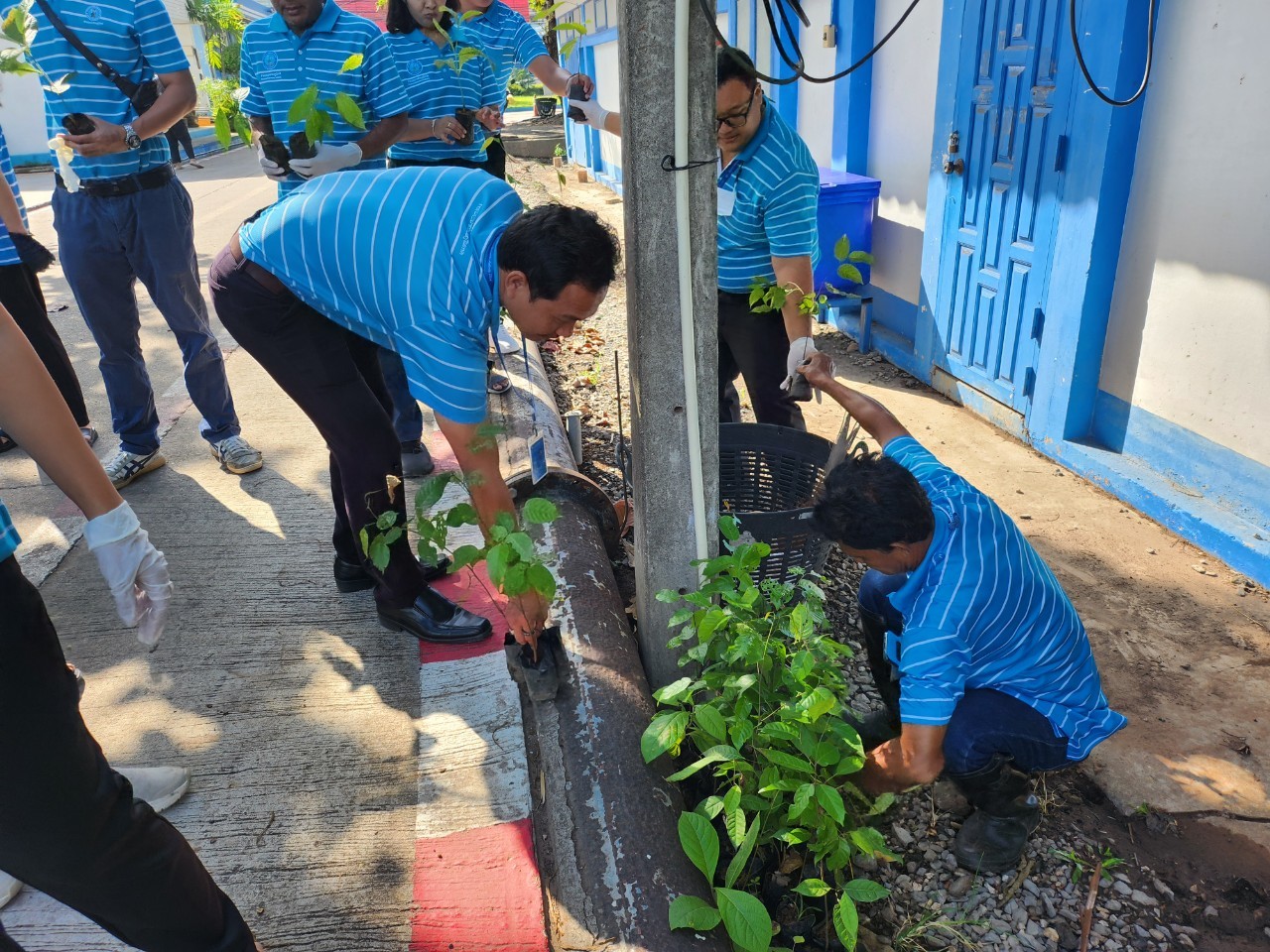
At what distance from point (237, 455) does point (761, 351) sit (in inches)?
89.9

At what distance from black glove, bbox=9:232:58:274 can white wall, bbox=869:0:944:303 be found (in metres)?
4.54

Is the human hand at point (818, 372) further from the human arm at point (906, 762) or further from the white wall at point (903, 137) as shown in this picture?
the white wall at point (903, 137)

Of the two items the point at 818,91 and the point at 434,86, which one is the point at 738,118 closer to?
the point at 434,86

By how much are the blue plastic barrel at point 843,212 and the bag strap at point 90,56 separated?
369cm

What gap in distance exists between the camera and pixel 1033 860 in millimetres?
2180

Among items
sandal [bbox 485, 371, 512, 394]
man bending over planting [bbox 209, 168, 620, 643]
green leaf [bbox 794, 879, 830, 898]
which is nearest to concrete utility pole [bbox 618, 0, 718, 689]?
man bending over planting [bbox 209, 168, 620, 643]

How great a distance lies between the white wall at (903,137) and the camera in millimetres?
5160

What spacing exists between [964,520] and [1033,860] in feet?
2.96

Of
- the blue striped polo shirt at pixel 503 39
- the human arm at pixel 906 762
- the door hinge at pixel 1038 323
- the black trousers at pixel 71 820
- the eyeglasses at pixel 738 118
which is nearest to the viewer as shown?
the black trousers at pixel 71 820

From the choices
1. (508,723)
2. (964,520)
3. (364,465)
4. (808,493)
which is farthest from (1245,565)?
(364,465)

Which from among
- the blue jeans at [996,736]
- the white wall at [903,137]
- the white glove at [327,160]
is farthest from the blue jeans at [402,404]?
the white wall at [903,137]

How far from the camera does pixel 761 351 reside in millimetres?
3191

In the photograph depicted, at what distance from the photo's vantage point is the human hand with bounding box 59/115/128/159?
10.5ft

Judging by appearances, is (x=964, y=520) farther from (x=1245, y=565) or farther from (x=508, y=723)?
(x=1245, y=565)
